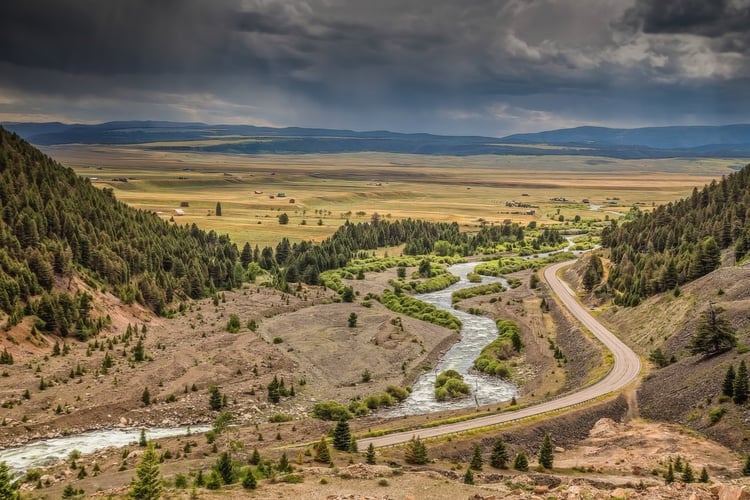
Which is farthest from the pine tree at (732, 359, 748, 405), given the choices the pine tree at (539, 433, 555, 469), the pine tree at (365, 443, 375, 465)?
the pine tree at (365, 443, 375, 465)

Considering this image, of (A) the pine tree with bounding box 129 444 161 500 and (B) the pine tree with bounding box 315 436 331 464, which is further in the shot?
(B) the pine tree with bounding box 315 436 331 464

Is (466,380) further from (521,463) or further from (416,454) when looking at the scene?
(416,454)

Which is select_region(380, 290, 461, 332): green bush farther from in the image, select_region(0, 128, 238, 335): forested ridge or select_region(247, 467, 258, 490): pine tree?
select_region(247, 467, 258, 490): pine tree

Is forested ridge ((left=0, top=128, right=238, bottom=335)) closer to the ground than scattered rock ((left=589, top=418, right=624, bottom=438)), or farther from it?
farther from it

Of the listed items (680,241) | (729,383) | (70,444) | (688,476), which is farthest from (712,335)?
(70,444)

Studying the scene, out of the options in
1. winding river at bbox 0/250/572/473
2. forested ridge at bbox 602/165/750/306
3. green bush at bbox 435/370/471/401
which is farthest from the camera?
forested ridge at bbox 602/165/750/306

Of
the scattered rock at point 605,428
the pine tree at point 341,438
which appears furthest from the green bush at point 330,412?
the scattered rock at point 605,428
